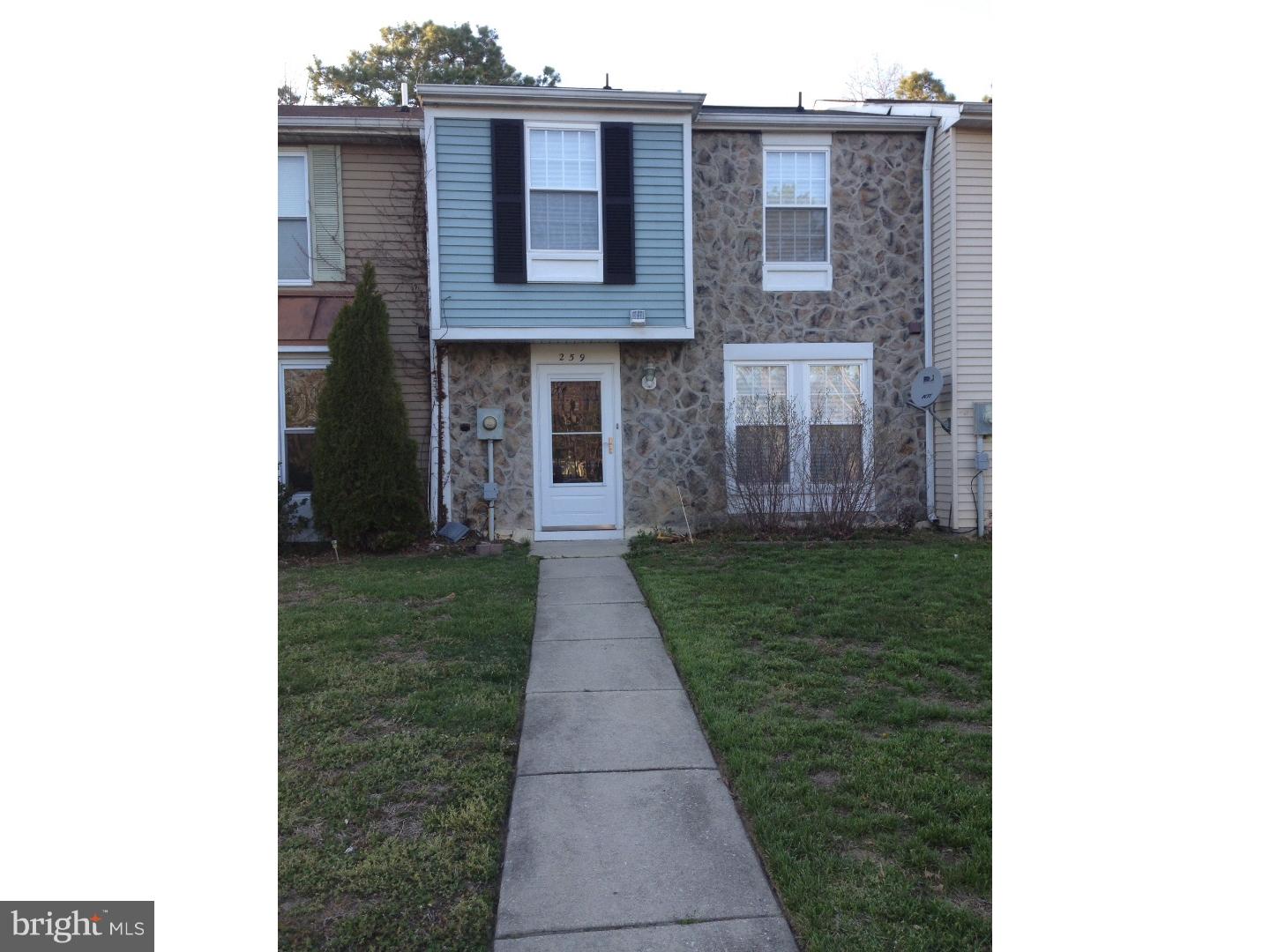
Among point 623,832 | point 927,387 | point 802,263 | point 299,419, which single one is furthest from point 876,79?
point 623,832

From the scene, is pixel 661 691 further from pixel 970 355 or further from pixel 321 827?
pixel 970 355

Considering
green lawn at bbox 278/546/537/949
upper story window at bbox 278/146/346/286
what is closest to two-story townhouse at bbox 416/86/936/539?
upper story window at bbox 278/146/346/286

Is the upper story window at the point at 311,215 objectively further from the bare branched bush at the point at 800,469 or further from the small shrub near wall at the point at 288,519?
the bare branched bush at the point at 800,469

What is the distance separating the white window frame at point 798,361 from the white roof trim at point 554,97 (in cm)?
272

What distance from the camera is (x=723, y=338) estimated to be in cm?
1032

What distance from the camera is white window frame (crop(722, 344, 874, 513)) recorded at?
33.9 ft

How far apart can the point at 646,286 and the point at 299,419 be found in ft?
13.8

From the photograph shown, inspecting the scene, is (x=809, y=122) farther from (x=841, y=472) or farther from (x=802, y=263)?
(x=841, y=472)

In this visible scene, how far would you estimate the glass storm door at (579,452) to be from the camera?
33.4 ft

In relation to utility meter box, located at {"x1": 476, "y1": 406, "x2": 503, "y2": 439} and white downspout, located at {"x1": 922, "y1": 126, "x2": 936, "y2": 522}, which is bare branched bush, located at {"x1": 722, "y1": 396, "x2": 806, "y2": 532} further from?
utility meter box, located at {"x1": 476, "y1": 406, "x2": 503, "y2": 439}

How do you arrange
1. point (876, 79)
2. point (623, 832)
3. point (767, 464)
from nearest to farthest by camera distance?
point (623, 832) < point (767, 464) < point (876, 79)
